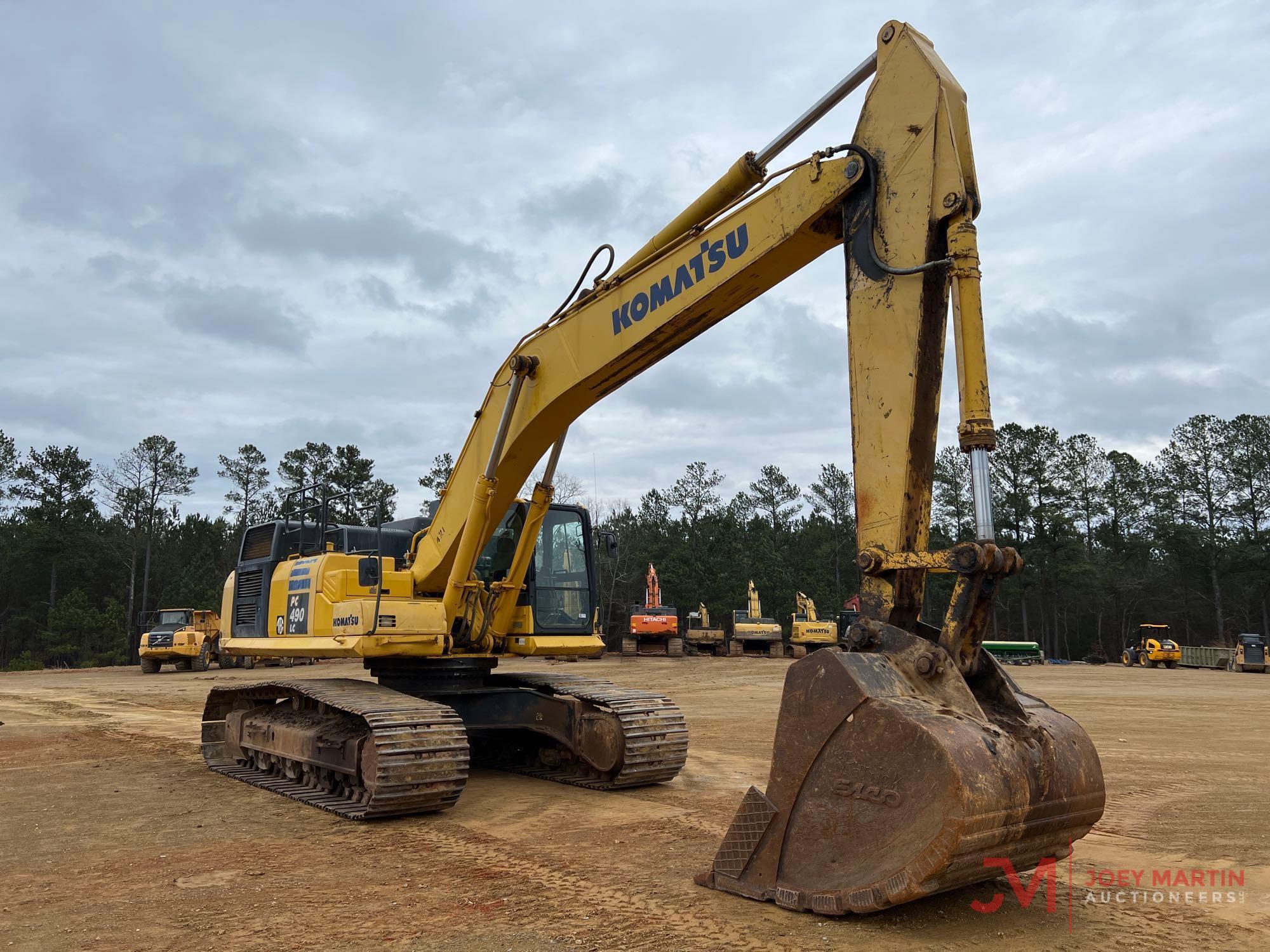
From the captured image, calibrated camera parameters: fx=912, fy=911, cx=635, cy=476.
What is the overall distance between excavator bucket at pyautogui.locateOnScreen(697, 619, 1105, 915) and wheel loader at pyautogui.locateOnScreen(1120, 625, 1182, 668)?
40452 mm

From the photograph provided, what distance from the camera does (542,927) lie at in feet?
14.3

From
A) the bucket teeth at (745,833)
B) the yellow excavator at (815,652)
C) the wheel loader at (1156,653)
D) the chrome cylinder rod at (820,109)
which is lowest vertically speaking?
the wheel loader at (1156,653)

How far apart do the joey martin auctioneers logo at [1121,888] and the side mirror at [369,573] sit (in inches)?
218

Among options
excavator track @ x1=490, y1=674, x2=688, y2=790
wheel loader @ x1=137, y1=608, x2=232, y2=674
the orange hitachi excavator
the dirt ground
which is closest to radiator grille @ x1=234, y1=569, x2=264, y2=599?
the dirt ground

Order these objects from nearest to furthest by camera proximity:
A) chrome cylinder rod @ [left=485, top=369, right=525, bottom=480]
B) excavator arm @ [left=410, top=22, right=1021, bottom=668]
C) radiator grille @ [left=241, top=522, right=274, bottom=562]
Answer: excavator arm @ [left=410, top=22, right=1021, bottom=668], chrome cylinder rod @ [left=485, top=369, right=525, bottom=480], radiator grille @ [left=241, top=522, right=274, bottom=562]

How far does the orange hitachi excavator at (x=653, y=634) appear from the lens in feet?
135

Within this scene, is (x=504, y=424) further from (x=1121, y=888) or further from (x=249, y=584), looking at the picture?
(x=1121, y=888)

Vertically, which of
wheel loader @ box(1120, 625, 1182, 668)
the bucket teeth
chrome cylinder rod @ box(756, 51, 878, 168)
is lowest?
wheel loader @ box(1120, 625, 1182, 668)

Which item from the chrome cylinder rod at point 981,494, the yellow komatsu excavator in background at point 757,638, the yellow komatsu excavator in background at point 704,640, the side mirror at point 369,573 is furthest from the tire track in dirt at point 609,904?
the yellow komatsu excavator in background at point 757,638

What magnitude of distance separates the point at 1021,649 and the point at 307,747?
128 ft

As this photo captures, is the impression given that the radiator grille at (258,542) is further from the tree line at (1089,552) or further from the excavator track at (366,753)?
the tree line at (1089,552)

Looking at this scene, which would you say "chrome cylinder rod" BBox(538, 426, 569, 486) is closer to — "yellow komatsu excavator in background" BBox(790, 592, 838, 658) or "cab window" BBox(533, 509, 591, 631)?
"cab window" BBox(533, 509, 591, 631)

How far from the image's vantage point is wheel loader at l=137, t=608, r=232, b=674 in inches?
1289

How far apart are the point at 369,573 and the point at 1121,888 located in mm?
6110
